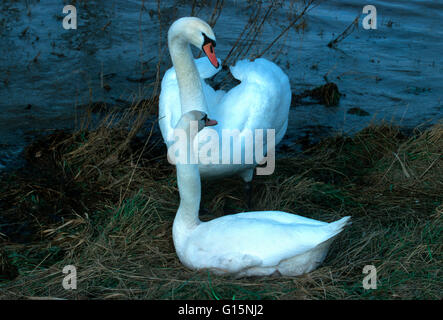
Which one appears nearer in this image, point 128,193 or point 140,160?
point 128,193

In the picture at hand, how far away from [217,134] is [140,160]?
4.27 feet

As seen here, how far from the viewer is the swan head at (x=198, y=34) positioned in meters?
3.54

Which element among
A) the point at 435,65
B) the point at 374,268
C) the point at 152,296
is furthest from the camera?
the point at 435,65

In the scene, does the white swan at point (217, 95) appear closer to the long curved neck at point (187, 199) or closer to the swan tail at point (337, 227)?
the long curved neck at point (187, 199)

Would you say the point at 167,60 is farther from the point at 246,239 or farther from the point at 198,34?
the point at 246,239

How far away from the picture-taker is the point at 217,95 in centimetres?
481

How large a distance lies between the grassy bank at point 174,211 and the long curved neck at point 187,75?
2.61ft

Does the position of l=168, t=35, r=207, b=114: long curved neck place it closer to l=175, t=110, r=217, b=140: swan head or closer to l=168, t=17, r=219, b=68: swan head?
l=168, t=17, r=219, b=68: swan head

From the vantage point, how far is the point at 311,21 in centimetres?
886

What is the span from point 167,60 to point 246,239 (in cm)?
442

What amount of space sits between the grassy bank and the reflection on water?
61cm

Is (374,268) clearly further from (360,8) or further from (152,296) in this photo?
(360,8)

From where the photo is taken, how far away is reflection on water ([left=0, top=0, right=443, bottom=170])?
20.1 feet

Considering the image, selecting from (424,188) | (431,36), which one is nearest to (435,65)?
(431,36)
